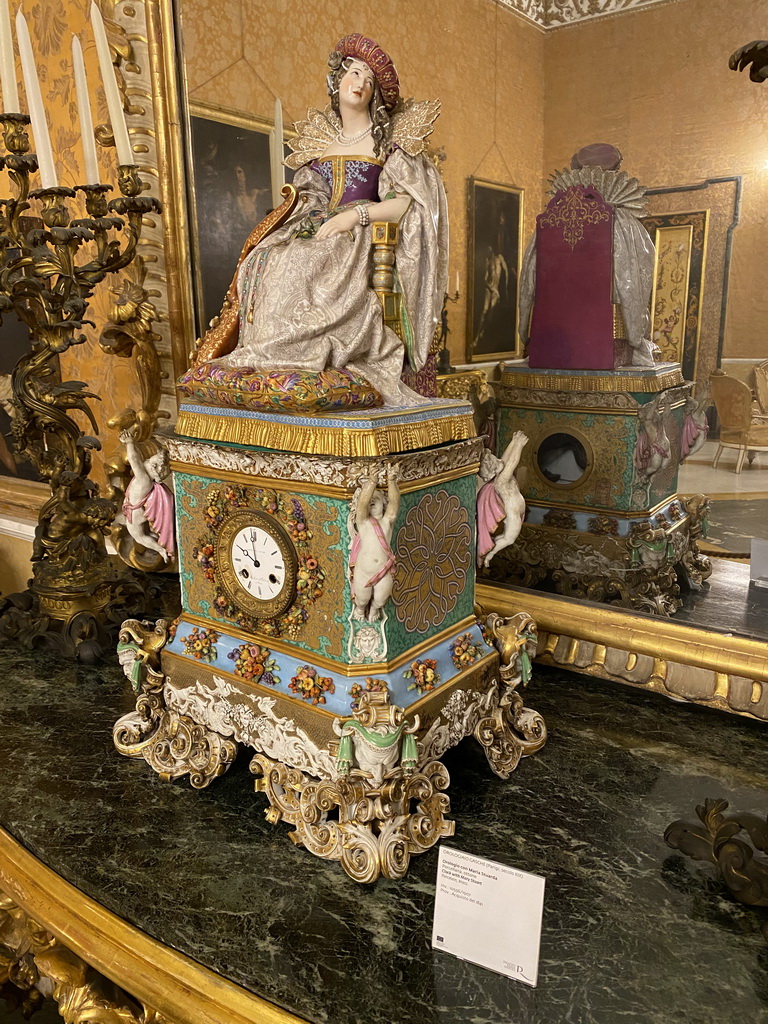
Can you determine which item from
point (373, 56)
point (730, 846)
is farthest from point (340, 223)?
point (730, 846)

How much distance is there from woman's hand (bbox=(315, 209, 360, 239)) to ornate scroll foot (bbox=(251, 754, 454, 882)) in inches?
39.3

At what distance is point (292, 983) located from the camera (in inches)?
44.4

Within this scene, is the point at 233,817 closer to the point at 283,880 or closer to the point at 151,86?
the point at 283,880

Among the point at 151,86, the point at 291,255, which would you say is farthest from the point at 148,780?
the point at 151,86

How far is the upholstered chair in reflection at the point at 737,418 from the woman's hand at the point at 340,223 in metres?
0.79

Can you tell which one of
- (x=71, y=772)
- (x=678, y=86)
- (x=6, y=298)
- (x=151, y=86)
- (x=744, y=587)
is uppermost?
(x=151, y=86)

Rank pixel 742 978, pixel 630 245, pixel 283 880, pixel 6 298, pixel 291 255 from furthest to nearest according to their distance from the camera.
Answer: pixel 6 298 → pixel 630 245 → pixel 291 255 → pixel 283 880 → pixel 742 978

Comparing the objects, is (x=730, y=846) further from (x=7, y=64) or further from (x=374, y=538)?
(x=7, y=64)

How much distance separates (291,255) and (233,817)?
1112 mm

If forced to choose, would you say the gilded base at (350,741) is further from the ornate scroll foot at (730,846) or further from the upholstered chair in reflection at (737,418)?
the upholstered chair in reflection at (737,418)

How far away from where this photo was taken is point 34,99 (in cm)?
173

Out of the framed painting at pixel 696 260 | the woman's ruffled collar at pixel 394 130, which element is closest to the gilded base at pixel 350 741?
the framed painting at pixel 696 260

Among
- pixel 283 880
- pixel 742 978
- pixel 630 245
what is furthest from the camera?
pixel 630 245

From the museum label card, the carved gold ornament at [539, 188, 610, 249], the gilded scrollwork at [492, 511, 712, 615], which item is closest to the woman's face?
the carved gold ornament at [539, 188, 610, 249]
